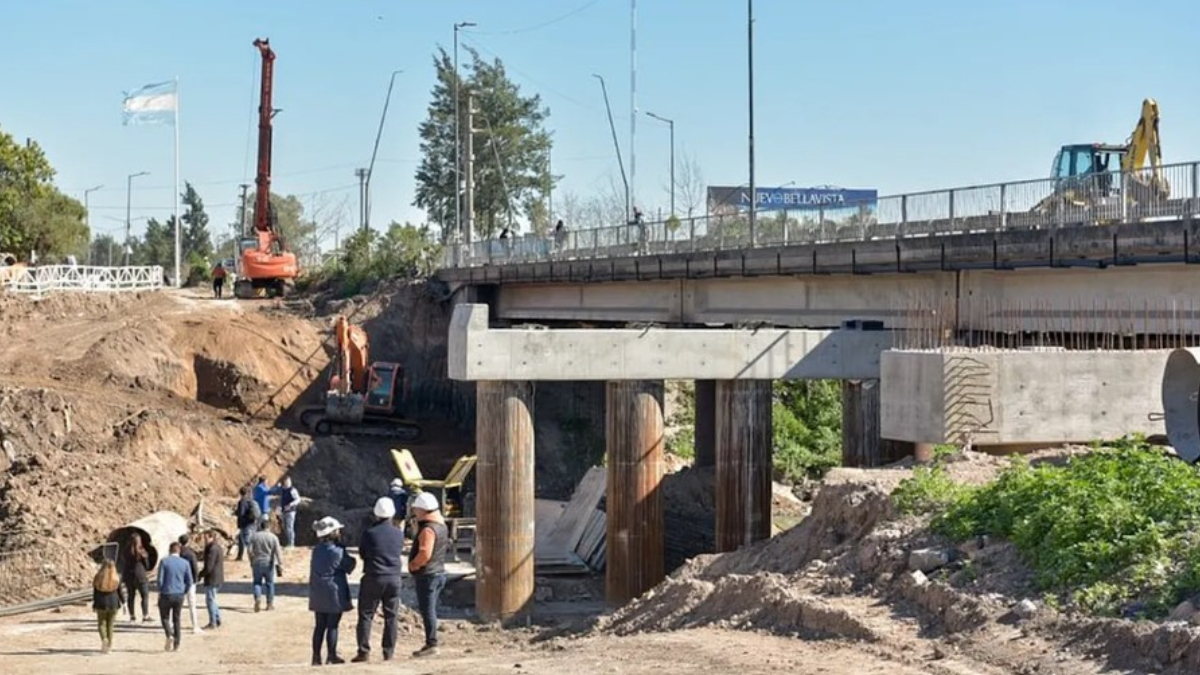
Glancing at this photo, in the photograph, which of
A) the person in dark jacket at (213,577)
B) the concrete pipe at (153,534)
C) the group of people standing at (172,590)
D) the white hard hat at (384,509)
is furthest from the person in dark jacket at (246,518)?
the white hard hat at (384,509)

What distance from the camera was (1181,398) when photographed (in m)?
20.3

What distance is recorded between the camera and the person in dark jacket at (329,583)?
1781 centimetres

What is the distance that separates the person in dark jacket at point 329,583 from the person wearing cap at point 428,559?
670 millimetres

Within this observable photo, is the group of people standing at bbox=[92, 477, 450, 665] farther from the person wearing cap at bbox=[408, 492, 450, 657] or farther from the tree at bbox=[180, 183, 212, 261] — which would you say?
the tree at bbox=[180, 183, 212, 261]

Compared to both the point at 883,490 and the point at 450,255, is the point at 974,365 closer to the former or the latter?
the point at 883,490

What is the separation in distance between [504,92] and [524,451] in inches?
2841

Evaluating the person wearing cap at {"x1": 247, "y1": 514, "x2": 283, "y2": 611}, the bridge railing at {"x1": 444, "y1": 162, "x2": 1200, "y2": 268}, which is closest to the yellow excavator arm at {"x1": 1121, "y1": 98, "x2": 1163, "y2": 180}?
the bridge railing at {"x1": 444, "y1": 162, "x2": 1200, "y2": 268}

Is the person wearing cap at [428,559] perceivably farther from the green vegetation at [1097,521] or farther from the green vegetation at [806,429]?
the green vegetation at [806,429]

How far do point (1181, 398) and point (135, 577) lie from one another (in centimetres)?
1424

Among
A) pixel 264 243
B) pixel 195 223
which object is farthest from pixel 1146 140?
pixel 195 223

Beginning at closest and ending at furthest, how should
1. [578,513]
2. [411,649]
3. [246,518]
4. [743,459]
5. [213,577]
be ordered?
[411,649] → [213,577] → [743,459] → [246,518] → [578,513]

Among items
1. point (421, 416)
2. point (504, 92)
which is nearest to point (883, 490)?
point (421, 416)

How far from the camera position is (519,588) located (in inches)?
1129

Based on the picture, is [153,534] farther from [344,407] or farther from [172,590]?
[344,407]
